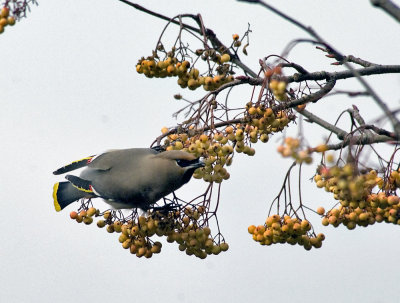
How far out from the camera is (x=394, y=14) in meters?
2.03

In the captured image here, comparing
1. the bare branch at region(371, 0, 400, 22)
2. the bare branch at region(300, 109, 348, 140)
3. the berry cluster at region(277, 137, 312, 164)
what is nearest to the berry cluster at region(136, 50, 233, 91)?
the bare branch at region(300, 109, 348, 140)

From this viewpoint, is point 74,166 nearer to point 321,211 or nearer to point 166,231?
point 166,231

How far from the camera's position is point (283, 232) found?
4.11m

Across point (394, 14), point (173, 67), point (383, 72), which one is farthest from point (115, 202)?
point (394, 14)

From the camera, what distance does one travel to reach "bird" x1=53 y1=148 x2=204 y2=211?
4.83 m

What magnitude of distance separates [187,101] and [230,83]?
364 millimetres

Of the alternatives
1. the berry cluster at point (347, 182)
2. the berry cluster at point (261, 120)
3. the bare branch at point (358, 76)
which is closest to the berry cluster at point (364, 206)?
the berry cluster at point (347, 182)

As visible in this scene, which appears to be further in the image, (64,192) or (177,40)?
(64,192)

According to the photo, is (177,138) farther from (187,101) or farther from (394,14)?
(394,14)

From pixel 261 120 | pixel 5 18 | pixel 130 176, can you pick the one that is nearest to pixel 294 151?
pixel 261 120

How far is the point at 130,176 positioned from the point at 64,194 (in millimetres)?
772

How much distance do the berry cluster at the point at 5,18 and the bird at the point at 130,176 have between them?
1335 mm

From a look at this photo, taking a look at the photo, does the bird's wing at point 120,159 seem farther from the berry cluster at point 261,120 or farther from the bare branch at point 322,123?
the berry cluster at point 261,120

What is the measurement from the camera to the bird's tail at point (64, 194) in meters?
5.50
